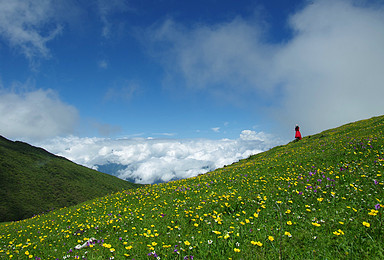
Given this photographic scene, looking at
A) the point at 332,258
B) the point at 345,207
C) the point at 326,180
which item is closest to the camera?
the point at 332,258

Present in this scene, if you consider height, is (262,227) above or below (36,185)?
below

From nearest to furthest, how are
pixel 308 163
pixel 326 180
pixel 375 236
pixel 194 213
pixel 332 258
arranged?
pixel 332 258, pixel 375 236, pixel 194 213, pixel 326 180, pixel 308 163

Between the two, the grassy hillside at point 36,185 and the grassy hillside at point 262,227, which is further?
the grassy hillside at point 36,185

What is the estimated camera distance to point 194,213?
27.7 feet

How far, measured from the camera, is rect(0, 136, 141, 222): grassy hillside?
246 feet

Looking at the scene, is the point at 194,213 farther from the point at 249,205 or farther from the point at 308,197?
the point at 308,197

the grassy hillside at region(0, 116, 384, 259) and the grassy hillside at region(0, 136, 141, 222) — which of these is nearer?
the grassy hillside at region(0, 116, 384, 259)

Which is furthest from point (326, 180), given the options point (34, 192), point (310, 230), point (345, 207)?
point (34, 192)

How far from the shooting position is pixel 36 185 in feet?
312

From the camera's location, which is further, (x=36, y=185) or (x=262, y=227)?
(x=36, y=185)

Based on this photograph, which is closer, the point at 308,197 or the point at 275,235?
the point at 275,235

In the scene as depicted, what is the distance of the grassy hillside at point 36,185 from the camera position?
246 ft

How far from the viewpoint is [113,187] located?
150 meters

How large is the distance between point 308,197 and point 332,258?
4.40m
